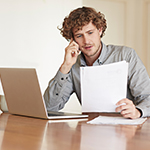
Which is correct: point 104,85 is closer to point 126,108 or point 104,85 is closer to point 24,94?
point 126,108

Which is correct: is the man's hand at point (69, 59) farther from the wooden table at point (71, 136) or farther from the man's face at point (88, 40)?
the wooden table at point (71, 136)

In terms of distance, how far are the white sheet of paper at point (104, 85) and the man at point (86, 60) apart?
266 millimetres

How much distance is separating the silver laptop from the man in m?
0.33

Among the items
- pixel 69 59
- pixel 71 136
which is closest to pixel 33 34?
pixel 69 59

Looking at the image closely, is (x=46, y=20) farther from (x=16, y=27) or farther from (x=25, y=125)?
(x=25, y=125)

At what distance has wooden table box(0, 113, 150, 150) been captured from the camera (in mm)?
815

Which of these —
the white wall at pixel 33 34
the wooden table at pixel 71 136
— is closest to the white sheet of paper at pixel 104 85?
the wooden table at pixel 71 136

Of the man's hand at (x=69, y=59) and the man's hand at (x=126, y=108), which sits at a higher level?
the man's hand at (x=69, y=59)

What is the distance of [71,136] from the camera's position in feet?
3.12

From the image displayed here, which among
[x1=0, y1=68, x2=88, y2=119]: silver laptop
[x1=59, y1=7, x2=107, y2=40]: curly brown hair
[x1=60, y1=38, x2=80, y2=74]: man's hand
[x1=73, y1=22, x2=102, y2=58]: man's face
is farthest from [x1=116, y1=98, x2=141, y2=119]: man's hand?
[x1=59, y1=7, x2=107, y2=40]: curly brown hair

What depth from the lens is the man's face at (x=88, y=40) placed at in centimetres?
186

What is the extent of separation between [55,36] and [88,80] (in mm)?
2916

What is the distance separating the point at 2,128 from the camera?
1.11m

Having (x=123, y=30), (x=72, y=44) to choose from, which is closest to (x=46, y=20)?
(x=123, y=30)
